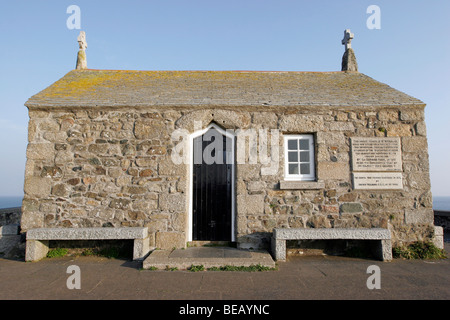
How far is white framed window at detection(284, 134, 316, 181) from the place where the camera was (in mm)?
6160

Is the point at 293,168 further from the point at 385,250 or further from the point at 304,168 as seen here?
the point at 385,250

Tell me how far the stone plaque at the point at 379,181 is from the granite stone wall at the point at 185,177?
0.41ft

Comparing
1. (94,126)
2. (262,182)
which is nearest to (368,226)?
(262,182)

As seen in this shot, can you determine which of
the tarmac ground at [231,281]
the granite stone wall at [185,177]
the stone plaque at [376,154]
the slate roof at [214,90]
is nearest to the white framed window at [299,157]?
the granite stone wall at [185,177]

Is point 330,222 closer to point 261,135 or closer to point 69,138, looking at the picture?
point 261,135

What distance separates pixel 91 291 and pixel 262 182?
3.68 metres

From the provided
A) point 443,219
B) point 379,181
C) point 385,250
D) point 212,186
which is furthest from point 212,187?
point 443,219

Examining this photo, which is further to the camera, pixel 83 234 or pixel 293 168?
pixel 293 168

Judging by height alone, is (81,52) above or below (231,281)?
above

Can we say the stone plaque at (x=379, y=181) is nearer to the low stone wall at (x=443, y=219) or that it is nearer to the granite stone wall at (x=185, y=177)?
the granite stone wall at (x=185, y=177)

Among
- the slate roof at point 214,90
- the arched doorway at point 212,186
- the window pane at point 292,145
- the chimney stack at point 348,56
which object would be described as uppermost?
the chimney stack at point 348,56

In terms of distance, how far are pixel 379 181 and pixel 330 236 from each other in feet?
5.65

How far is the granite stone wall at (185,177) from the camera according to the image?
19.2 feet

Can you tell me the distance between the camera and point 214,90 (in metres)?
7.00
